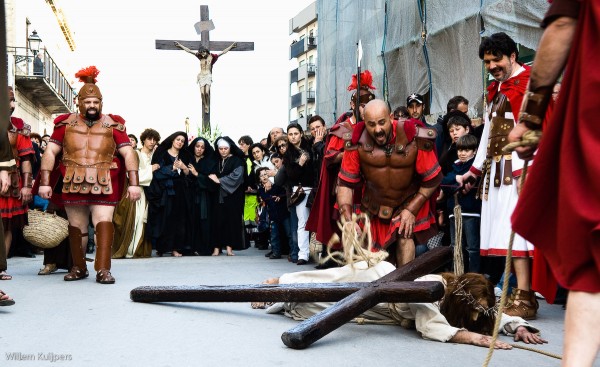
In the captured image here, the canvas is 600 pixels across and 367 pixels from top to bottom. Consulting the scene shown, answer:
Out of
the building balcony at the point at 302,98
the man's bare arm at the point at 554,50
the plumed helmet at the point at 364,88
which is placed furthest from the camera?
the building balcony at the point at 302,98

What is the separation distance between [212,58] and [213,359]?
1805 centimetres

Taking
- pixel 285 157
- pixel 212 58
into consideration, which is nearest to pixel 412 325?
pixel 285 157

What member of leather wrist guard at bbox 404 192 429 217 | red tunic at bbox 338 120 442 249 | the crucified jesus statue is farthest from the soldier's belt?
the crucified jesus statue

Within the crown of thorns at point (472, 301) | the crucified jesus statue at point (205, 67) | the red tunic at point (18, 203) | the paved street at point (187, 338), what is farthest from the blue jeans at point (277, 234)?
the crucified jesus statue at point (205, 67)

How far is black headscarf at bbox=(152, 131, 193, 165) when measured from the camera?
1258 centimetres

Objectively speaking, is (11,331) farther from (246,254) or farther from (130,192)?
(246,254)

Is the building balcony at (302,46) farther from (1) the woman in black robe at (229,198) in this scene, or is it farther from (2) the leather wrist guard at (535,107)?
(2) the leather wrist guard at (535,107)

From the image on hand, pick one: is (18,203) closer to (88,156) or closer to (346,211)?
(88,156)

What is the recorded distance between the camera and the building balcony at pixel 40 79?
31.4m

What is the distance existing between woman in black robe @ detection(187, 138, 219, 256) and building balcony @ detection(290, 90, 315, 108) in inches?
2228

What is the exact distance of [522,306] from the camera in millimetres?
5539

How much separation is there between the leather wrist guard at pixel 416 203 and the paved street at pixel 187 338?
1.14m

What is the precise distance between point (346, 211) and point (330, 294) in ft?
3.87

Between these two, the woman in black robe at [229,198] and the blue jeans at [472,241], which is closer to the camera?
the blue jeans at [472,241]
